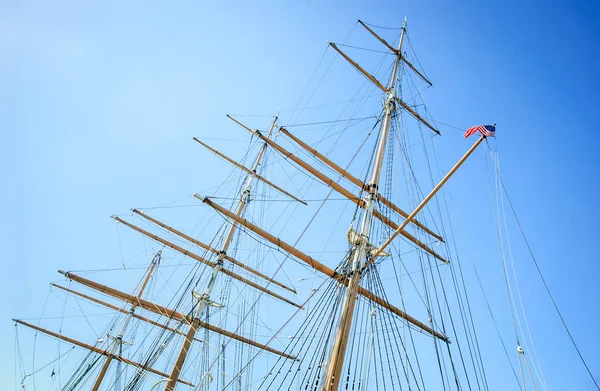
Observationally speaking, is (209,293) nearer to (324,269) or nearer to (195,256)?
(195,256)

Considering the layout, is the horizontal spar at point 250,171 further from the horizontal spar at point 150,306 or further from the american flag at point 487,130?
the american flag at point 487,130

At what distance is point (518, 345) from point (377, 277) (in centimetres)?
440

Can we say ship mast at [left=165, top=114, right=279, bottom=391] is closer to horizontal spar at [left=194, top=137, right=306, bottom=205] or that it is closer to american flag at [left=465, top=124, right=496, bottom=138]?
horizontal spar at [left=194, top=137, right=306, bottom=205]

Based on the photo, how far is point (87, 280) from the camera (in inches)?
775

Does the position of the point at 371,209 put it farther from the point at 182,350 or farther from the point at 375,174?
the point at 182,350

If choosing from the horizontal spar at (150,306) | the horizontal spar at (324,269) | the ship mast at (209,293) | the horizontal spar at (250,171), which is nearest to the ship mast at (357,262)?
the horizontal spar at (324,269)

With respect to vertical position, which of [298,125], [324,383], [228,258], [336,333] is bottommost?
[324,383]

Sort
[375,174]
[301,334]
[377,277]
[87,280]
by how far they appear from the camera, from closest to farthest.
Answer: [301,334]
[377,277]
[375,174]
[87,280]

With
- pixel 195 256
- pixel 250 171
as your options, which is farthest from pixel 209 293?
pixel 250 171

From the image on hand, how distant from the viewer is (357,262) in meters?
10.0

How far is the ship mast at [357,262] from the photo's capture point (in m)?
7.95

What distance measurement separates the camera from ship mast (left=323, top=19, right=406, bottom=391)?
7.95 m

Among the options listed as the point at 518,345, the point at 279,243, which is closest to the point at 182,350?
the point at 279,243

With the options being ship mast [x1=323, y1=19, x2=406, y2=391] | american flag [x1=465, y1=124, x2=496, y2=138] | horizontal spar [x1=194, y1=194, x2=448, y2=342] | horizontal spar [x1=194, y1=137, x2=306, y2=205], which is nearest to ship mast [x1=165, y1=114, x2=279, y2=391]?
horizontal spar [x1=194, y1=137, x2=306, y2=205]
